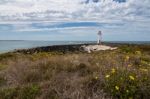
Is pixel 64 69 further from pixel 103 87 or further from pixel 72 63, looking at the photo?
pixel 103 87

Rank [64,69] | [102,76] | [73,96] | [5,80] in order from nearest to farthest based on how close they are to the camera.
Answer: [73,96] < [102,76] < [5,80] < [64,69]

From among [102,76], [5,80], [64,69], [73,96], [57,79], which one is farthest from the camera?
[64,69]

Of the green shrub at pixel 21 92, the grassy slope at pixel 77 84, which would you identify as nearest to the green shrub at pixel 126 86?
the grassy slope at pixel 77 84

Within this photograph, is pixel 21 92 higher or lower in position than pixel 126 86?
lower

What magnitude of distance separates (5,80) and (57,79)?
1.62 m

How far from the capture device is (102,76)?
7363 millimetres

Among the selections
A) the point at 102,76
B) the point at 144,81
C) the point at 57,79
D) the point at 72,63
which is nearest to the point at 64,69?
the point at 72,63

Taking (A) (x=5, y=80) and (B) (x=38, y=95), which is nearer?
(B) (x=38, y=95)

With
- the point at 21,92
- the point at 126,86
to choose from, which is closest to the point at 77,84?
the point at 126,86

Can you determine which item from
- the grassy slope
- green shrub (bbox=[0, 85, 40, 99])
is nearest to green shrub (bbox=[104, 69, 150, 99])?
the grassy slope

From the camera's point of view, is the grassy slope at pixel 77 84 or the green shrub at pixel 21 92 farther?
the green shrub at pixel 21 92

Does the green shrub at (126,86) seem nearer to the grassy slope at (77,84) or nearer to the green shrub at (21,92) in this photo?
the grassy slope at (77,84)

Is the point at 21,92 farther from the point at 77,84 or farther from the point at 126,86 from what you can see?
the point at 126,86

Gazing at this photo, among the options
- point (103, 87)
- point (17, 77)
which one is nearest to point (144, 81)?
point (103, 87)
